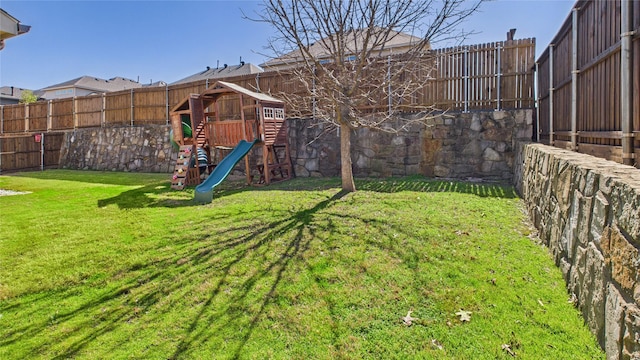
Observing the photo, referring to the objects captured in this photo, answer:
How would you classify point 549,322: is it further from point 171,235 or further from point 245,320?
point 171,235

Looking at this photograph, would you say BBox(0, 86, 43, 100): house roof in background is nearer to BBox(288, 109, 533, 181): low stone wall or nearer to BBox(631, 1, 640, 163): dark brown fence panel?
BBox(288, 109, 533, 181): low stone wall

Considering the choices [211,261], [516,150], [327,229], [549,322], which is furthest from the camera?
[516,150]

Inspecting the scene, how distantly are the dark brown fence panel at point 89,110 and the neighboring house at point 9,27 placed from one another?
683 cm

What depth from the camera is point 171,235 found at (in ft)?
15.4

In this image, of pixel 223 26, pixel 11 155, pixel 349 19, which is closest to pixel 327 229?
pixel 349 19

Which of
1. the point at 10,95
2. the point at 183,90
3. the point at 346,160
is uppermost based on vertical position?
the point at 10,95

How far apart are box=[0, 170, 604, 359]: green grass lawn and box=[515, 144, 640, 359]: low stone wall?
0.19 m

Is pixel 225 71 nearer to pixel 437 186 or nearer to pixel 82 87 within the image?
pixel 82 87

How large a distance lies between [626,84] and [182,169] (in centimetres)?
835

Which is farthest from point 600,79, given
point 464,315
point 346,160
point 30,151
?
point 30,151

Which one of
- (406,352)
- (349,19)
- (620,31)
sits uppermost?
(349,19)

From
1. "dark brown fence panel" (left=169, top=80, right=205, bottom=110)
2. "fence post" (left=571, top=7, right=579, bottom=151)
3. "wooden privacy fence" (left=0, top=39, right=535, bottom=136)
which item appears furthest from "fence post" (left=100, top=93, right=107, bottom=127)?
"fence post" (left=571, top=7, right=579, bottom=151)

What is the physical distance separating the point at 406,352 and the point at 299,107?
807 centimetres

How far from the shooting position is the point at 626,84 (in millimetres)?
2881
